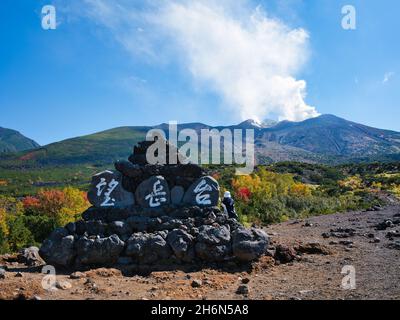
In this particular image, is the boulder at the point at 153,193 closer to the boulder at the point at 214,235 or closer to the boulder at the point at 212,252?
the boulder at the point at 214,235

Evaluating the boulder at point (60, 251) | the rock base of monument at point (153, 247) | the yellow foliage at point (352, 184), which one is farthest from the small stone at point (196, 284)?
the yellow foliage at point (352, 184)

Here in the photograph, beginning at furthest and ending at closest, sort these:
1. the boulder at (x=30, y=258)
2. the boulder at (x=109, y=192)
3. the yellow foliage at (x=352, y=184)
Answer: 1. the yellow foliage at (x=352, y=184)
2. the boulder at (x=109, y=192)
3. the boulder at (x=30, y=258)

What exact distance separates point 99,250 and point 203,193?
10.1 feet

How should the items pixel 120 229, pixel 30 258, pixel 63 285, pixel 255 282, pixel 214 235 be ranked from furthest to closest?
1. pixel 30 258
2. pixel 120 229
3. pixel 214 235
4. pixel 255 282
5. pixel 63 285

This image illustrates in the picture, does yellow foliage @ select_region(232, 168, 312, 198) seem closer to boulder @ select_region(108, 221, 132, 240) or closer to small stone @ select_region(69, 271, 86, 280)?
boulder @ select_region(108, 221, 132, 240)

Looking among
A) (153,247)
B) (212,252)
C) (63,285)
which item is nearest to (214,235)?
(212,252)

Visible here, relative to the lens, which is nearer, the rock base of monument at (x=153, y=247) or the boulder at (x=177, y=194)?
the rock base of monument at (x=153, y=247)

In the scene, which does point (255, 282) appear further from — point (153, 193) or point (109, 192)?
point (109, 192)

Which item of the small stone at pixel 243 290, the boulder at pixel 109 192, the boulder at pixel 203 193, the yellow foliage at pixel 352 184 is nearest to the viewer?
the small stone at pixel 243 290

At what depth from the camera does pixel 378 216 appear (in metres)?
19.4

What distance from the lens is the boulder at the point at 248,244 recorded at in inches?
361

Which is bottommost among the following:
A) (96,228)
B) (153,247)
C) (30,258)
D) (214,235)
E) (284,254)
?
(30,258)

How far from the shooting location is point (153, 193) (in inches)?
419
